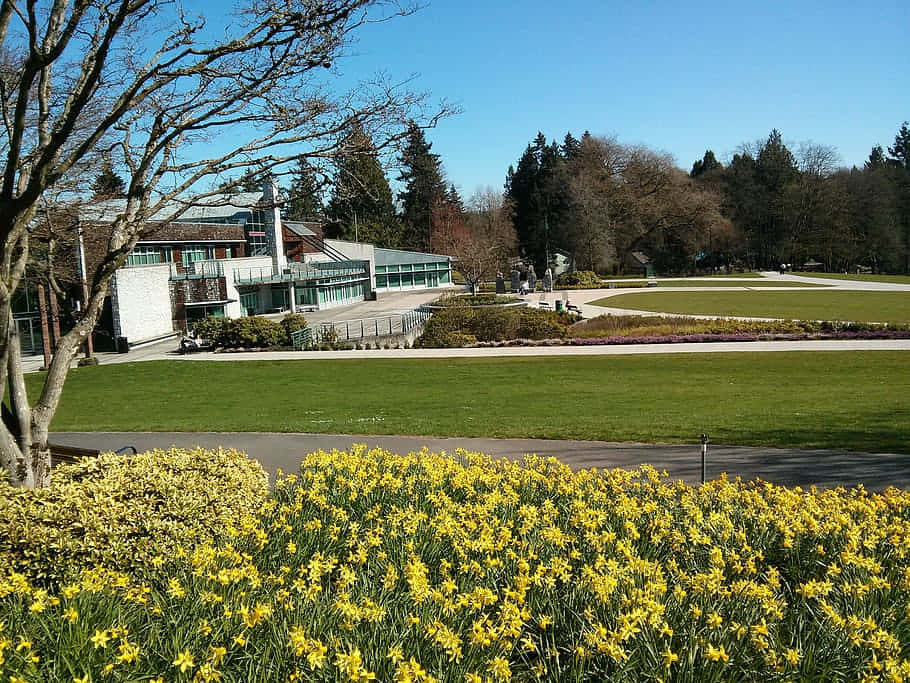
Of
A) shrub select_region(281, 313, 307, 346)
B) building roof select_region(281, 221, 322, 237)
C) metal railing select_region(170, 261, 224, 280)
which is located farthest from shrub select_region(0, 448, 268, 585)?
building roof select_region(281, 221, 322, 237)

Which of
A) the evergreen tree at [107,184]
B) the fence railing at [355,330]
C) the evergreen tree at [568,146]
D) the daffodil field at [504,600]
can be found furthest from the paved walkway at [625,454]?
the evergreen tree at [568,146]

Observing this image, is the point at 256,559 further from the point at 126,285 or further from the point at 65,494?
the point at 126,285

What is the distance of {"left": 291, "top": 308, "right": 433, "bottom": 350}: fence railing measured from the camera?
3144 centimetres

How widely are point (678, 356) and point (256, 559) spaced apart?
64.7 feet

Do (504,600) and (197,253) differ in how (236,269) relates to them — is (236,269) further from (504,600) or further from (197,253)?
(504,600)

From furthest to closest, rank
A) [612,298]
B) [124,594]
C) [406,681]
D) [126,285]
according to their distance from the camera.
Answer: [612,298]
[126,285]
[124,594]
[406,681]

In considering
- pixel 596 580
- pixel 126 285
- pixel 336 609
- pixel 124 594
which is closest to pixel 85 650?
pixel 124 594

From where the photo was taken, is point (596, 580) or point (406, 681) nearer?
point (406, 681)

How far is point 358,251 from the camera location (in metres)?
63.1

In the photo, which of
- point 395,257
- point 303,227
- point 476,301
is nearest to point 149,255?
point 476,301

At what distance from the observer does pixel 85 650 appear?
3863mm

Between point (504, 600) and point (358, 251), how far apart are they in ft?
197

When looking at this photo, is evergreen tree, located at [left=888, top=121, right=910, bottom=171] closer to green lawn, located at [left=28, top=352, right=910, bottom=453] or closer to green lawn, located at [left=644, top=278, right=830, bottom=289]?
green lawn, located at [left=644, top=278, right=830, bottom=289]

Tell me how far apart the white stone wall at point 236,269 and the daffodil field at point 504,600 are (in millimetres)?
40560
